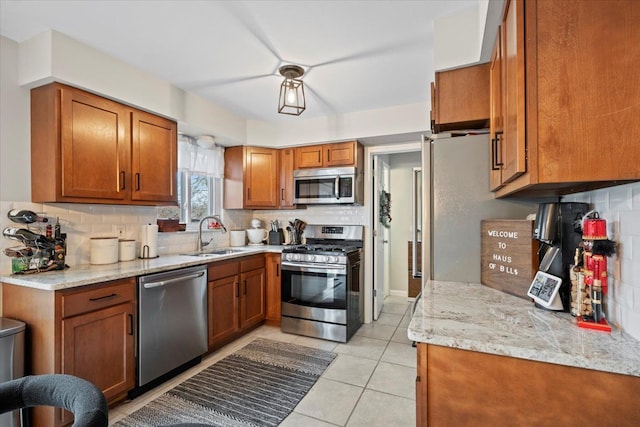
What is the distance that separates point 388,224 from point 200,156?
9.10 feet

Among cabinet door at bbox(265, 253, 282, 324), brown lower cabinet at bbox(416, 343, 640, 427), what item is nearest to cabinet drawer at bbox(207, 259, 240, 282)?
cabinet door at bbox(265, 253, 282, 324)

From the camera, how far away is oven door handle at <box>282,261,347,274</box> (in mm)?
3219

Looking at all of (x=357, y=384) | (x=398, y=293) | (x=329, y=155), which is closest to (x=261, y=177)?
(x=329, y=155)

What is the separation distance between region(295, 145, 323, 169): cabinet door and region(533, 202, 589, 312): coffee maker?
273 centimetres

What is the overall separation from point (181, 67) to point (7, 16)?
0.99 m

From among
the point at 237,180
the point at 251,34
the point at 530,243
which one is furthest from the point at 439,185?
the point at 237,180

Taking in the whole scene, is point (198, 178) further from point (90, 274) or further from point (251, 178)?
point (90, 274)

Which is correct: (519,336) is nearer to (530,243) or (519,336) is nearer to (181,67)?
(530,243)

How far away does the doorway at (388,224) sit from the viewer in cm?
378

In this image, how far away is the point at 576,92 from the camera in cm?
90

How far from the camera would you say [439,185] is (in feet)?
6.07

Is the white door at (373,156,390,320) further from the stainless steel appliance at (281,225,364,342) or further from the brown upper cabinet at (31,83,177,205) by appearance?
the brown upper cabinet at (31,83,177,205)

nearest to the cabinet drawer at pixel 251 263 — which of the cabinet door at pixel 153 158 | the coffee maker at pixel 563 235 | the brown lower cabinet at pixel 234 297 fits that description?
the brown lower cabinet at pixel 234 297

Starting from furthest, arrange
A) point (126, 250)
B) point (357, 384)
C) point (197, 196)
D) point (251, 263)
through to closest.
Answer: point (197, 196)
point (251, 263)
point (126, 250)
point (357, 384)
